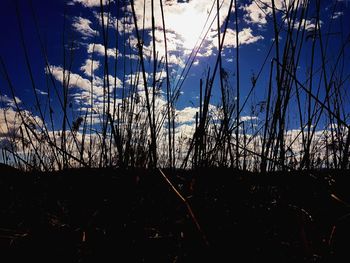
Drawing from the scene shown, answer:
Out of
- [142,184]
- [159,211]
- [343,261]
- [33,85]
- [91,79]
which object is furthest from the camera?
[91,79]

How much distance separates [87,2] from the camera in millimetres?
1111

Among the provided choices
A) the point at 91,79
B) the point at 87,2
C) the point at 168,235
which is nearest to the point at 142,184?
the point at 168,235

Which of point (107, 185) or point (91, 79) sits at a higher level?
point (91, 79)

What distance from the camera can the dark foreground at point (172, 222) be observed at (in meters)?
0.65

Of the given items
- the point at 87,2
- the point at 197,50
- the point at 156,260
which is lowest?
the point at 156,260

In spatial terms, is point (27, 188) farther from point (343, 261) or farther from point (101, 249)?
point (343, 261)

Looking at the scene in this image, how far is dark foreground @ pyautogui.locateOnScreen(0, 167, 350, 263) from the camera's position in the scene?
0.65m

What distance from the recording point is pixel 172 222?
2.61 ft

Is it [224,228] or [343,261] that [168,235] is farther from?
[343,261]

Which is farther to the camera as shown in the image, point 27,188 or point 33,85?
point 33,85

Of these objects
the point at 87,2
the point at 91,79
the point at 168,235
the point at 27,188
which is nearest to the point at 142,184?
A: the point at 168,235

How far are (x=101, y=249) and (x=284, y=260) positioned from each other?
0.41 metres

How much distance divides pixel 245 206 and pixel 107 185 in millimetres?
499

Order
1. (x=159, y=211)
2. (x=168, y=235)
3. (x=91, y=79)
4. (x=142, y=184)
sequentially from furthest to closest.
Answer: (x=91, y=79)
(x=142, y=184)
(x=159, y=211)
(x=168, y=235)
